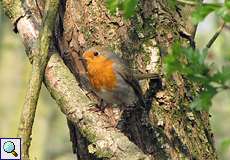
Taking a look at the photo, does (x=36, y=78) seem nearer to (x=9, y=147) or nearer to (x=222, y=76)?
(x=9, y=147)

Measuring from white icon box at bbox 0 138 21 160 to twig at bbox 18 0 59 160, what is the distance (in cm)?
6

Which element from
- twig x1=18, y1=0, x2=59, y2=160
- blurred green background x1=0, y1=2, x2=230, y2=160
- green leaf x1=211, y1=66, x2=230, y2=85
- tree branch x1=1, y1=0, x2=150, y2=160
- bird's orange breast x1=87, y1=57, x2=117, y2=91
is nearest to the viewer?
green leaf x1=211, y1=66, x2=230, y2=85

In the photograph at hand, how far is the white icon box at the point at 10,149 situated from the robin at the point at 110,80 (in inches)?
20.8

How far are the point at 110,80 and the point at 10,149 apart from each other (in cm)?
91

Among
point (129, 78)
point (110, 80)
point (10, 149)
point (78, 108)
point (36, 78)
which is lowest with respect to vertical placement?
point (78, 108)

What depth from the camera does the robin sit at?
350cm

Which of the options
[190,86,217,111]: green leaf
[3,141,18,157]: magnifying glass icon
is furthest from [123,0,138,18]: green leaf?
[3,141,18,157]: magnifying glass icon

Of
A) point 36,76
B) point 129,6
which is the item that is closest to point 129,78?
point 36,76

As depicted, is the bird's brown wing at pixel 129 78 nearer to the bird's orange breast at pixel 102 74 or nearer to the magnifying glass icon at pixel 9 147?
the bird's orange breast at pixel 102 74

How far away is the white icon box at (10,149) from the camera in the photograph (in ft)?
10.3

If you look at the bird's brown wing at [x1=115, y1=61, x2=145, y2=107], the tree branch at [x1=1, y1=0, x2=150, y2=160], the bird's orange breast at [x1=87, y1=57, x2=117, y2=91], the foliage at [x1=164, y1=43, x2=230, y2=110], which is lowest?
the foliage at [x1=164, y1=43, x2=230, y2=110]

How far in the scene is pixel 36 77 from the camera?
121 inches

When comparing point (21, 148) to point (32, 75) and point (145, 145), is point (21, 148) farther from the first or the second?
point (145, 145)

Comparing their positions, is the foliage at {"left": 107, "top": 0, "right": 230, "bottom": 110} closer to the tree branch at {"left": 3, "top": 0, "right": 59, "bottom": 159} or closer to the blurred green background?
the tree branch at {"left": 3, "top": 0, "right": 59, "bottom": 159}
